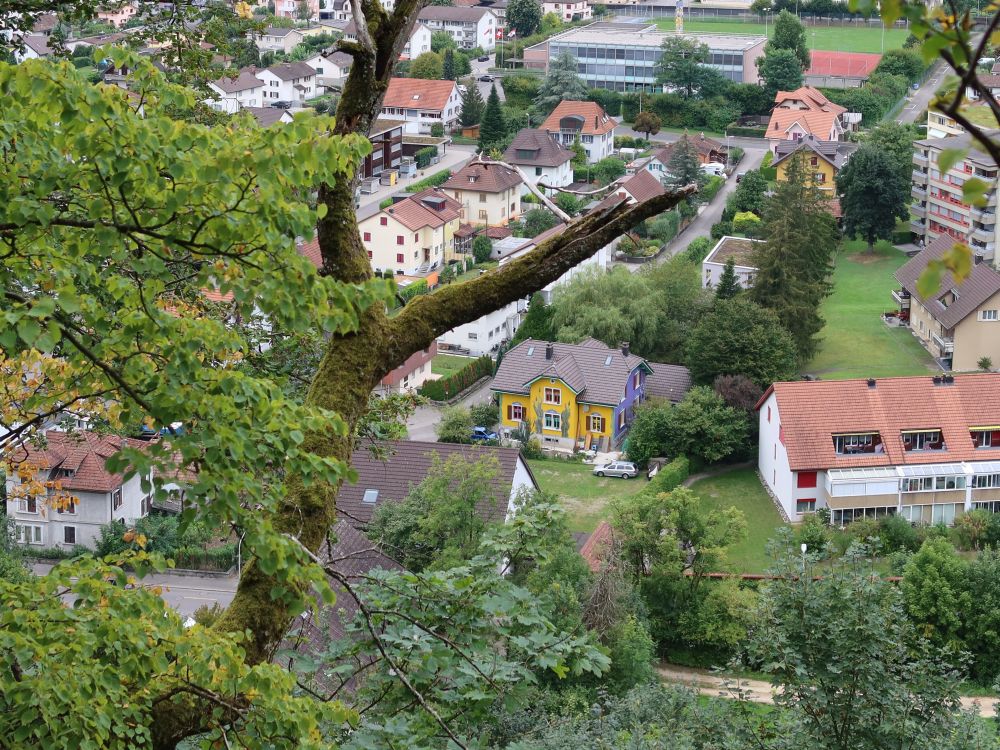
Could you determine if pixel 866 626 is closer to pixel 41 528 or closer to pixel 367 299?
pixel 367 299

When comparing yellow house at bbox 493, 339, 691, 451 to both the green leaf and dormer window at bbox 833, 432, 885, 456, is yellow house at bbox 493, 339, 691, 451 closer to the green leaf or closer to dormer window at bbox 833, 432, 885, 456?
dormer window at bbox 833, 432, 885, 456

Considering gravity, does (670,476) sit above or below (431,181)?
below

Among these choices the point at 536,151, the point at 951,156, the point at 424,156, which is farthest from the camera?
the point at 424,156

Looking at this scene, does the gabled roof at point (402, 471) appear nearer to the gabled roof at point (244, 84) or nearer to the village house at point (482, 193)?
the village house at point (482, 193)

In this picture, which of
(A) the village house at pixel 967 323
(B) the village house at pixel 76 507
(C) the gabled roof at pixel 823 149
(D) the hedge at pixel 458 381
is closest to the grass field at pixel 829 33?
(C) the gabled roof at pixel 823 149

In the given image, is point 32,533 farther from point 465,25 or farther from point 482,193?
point 465,25

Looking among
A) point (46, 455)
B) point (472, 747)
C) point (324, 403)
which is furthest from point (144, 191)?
point (46, 455)

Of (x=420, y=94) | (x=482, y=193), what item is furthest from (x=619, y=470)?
(x=420, y=94)
